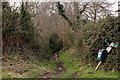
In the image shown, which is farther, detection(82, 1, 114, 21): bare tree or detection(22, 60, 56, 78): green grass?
detection(82, 1, 114, 21): bare tree

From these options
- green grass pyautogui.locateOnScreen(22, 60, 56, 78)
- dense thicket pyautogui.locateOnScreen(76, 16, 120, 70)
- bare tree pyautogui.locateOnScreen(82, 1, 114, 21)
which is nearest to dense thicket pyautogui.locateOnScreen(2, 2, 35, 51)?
green grass pyautogui.locateOnScreen(22, 60, 56, 78)

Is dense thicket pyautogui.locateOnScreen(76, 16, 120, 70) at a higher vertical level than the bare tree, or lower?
lower

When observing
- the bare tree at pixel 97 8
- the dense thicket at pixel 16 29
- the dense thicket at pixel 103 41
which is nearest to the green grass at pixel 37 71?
the dense thicket at pixel 103 41

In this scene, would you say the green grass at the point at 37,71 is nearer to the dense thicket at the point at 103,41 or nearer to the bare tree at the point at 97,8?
the dense thicket at the point at 103,41

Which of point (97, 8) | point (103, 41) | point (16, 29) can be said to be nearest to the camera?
point (103, 41)

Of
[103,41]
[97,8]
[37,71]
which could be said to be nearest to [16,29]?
[37,71]

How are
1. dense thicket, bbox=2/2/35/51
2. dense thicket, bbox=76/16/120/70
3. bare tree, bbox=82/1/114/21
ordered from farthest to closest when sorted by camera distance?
1. bare tree, bbox=82/1/114/21
2. dense thicket, bbox=2/2/35/51
3. dense thicket, bbox=76/16/120/70

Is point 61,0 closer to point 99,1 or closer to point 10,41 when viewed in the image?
point 99,1

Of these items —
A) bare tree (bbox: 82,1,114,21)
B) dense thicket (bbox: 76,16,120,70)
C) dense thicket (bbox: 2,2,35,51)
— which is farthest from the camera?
bare tree (bbox: 82,1,114,21)

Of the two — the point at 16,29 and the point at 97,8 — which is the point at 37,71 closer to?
the point at 16,29

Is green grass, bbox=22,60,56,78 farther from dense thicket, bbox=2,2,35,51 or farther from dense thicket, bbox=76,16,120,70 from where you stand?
dense thicket, bbox=2,2,35,51

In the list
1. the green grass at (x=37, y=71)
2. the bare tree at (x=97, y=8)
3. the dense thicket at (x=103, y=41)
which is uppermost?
the bare tree at (x=97, y=8)

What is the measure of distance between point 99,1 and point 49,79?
21.0m

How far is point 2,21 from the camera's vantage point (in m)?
15.2
